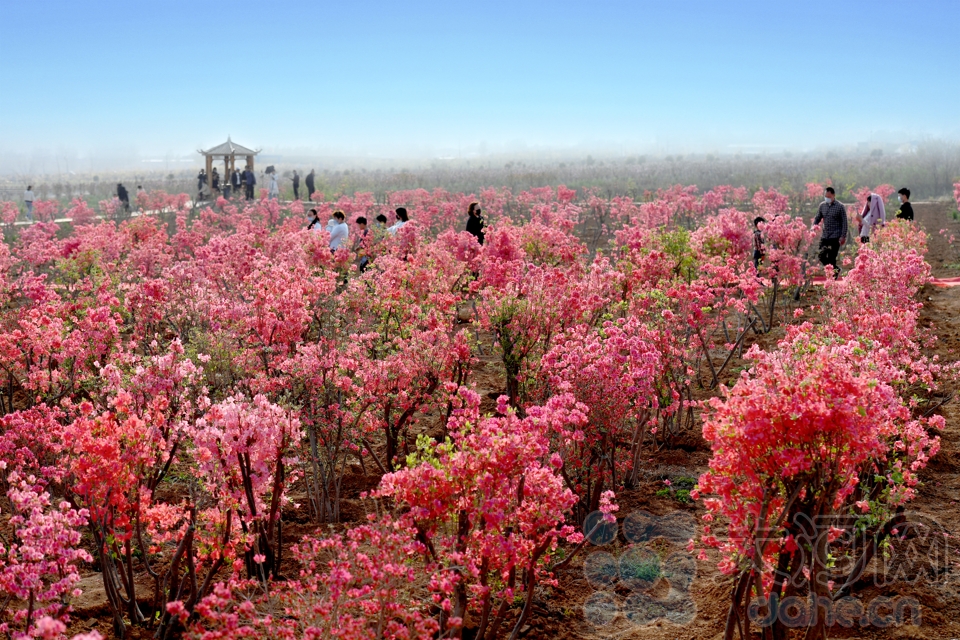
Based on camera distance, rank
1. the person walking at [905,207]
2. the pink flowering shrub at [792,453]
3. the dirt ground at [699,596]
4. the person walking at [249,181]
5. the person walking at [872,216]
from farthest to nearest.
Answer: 1. the person walking at [249,181]
2. the person walking at [905,207]
3. the person walking at [872,216]
4. the dirt ground at [699,596]
5. the pink flowering shrub at [792,453]

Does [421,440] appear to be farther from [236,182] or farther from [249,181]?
[236,182]

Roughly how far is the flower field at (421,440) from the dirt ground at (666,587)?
75mm

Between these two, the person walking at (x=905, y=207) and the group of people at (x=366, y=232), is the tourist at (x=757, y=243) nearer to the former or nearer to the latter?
the person walking at (x=905, y=207)

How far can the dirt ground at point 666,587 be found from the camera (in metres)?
4.97

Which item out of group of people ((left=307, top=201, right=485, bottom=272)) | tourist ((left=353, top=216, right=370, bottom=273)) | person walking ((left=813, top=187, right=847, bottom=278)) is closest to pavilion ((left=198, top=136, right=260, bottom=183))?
group of people ((left=307, top=201, right=485, bottom=272))

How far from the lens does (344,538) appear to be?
6.38 m

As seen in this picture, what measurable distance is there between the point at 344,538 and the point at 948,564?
13.2 feet

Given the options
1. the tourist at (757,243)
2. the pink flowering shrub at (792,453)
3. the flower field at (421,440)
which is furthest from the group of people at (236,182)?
the pink flowering shrub at (792,453)

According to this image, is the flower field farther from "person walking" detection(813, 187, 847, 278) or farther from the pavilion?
the pavilion

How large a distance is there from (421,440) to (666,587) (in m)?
2.32

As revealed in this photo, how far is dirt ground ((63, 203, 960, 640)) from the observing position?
196 inches

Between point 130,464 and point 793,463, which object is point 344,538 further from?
point 793,463

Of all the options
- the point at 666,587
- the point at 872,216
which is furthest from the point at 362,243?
the point at 872,216

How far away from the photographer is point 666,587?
18.3 ft
